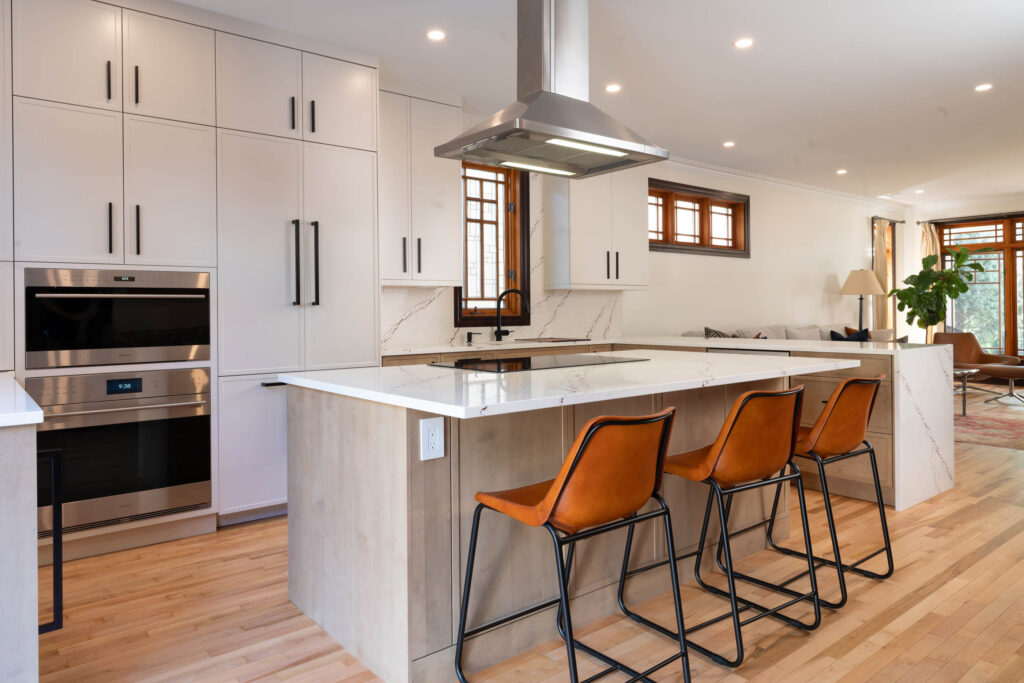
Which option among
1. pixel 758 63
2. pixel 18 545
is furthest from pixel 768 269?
pixel 18 545

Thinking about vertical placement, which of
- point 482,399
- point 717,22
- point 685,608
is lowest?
point 685,608

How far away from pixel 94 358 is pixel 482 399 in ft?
7.42

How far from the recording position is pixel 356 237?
3.88m

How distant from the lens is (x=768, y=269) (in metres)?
7.83

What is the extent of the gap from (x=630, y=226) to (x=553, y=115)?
11.1ft

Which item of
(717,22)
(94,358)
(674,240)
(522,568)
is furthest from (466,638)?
(674,240)

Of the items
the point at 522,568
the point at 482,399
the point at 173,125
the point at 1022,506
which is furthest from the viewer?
the point at 1022,506

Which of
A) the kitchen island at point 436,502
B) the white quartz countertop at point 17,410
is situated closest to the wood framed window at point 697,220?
the kitchen island at point 436,502

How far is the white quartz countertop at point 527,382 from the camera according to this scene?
5.82 ft

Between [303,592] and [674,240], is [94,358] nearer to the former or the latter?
[303,592]

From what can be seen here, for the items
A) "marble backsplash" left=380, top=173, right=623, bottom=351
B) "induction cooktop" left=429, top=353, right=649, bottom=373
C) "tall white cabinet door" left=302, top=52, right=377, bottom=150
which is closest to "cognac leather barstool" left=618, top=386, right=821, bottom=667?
"induction cooktop" left=429, top=353, right=649, bottom=373

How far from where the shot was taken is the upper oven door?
2967 millimetres

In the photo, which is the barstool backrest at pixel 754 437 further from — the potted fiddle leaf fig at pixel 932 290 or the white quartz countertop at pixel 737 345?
the potted fiddle leaf fig at pixel 932 290

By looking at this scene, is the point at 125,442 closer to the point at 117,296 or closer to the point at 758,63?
the point at 117,296
